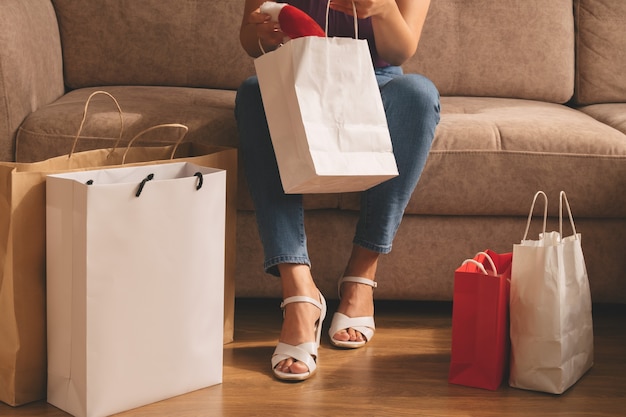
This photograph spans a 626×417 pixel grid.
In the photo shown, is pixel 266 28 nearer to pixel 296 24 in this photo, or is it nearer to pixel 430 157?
pixel 296 24

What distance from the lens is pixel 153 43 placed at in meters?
2.27

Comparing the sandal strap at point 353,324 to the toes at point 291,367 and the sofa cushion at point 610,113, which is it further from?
the sofa cushion at point 610,113

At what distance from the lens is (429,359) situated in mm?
1632

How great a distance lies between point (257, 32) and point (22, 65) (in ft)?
1.76

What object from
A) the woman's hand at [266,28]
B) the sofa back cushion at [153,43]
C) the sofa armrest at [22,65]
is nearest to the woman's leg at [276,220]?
the woman's hand at [266,28]

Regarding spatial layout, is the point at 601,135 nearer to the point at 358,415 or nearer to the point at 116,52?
the point at 358,415

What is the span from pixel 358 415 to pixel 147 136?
0.76m

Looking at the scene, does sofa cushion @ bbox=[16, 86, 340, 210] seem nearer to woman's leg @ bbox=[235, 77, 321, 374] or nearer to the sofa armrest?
the sofa armrest

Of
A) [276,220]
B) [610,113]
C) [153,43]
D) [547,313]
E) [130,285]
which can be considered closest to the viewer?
[130,285]

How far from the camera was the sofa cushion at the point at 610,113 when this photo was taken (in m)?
2.02

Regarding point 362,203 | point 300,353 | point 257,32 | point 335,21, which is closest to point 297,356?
point 300,353

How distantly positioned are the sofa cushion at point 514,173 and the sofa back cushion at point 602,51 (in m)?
0.58

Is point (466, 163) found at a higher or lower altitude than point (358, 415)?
higher

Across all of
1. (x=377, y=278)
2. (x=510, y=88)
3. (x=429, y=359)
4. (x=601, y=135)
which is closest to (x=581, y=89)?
(x=510, y=88)
